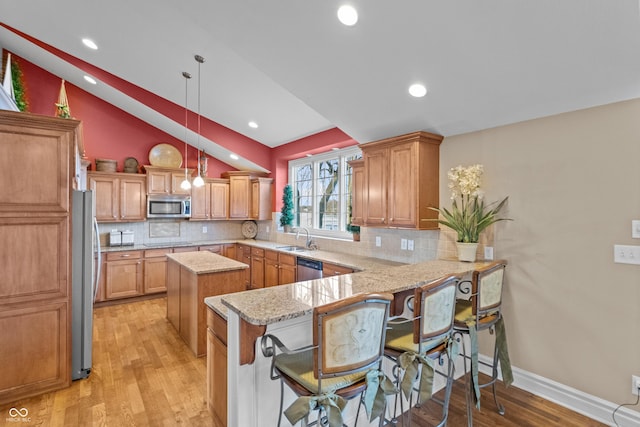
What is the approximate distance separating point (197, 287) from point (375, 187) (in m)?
2.14

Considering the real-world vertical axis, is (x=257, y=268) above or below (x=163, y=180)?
below

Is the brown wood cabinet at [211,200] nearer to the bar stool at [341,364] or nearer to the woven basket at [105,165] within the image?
the woven basket at [105,165]

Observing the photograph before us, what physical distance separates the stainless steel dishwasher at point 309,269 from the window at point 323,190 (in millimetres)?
862

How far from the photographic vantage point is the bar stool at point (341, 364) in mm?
1286

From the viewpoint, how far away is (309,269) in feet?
13.7

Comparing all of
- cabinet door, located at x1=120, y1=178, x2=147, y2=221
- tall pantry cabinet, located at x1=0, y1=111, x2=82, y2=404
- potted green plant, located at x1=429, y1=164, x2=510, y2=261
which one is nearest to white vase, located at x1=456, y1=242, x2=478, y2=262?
potted green plant, located at x1=429, y1=164, x2=510, y2=261

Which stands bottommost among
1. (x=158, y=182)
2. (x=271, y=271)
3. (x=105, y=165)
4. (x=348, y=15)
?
(x=271, y=271)

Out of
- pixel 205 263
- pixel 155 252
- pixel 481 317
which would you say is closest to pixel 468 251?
pixel 481 317

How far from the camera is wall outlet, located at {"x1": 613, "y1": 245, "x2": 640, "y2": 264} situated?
2072 mm

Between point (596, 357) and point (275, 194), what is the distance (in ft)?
Result: 16.3

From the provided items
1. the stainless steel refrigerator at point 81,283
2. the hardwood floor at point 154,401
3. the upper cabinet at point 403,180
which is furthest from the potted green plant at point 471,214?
the stainless steel refrigerator at point 81,283

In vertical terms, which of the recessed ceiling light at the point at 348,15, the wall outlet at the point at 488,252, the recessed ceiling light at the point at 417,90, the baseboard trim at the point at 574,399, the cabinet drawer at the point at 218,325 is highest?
the recessed ceiling light at the point at 348,15

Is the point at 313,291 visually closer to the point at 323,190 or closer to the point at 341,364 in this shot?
the point at 341,364

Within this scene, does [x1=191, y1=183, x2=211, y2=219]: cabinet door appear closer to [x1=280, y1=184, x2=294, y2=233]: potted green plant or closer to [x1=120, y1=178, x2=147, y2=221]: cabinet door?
[x1=120, y1=178, x2=147, y2=221]: cabinet door
